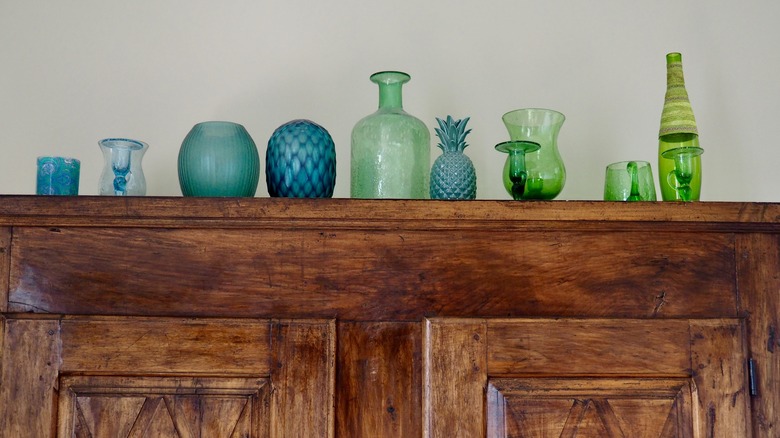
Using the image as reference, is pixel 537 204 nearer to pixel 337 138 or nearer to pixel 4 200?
pixel 337 138

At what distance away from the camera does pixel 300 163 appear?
1.16 metres

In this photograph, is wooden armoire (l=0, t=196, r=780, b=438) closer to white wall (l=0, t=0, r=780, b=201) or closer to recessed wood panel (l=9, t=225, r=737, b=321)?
recessed wood panel (l=9, t=225, r=737, b=321)

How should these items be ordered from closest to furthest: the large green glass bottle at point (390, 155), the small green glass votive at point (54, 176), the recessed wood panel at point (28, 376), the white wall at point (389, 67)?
the recessed wood panel at point (28, 376) < the small green glass votive at point (54, 176) < the large green glass bottle at point (390, 155) < the white wall at point (389, 67)

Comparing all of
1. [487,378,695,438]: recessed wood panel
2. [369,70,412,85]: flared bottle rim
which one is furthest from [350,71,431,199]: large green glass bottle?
[487,378,695,438]: recessed wood panel

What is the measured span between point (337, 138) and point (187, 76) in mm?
354

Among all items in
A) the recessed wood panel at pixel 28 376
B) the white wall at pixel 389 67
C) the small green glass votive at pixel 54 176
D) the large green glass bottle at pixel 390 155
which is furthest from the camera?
the white wall at pixel 389 67

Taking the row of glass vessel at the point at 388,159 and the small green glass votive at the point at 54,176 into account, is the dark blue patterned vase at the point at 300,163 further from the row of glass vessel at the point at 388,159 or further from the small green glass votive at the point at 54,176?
the small green glass votive at the point at 54,176

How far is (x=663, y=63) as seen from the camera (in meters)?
1.56

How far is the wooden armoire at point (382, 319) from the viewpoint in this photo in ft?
3.34

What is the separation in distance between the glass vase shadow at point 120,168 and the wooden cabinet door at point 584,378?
0.58m

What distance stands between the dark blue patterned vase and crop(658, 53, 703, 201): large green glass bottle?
0.58 meters

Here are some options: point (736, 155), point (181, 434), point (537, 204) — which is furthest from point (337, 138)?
point (736, 155)

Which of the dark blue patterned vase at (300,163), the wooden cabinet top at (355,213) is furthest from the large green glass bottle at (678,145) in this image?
the dark blue patterned vase at (300,163)

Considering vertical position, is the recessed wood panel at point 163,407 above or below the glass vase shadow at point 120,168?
below
